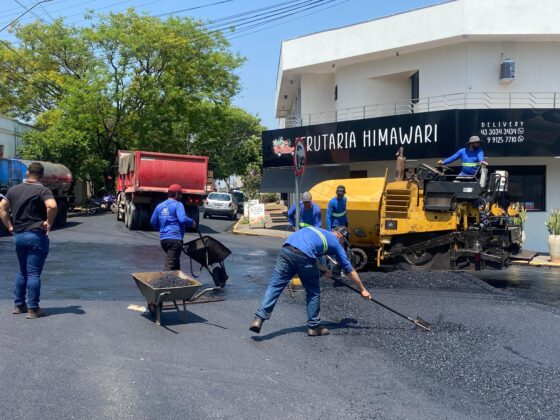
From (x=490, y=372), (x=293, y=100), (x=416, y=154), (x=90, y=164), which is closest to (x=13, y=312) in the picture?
(x=490, y=372)

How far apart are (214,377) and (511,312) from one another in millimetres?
4610

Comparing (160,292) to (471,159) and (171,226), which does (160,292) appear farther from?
(471,159)

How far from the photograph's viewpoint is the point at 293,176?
75.8ft

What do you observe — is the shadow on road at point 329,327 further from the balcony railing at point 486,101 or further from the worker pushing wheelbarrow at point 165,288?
the balcony railing at point 486,101

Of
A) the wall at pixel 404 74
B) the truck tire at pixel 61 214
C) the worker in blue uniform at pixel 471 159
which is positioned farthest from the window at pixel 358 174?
the truck tire at pixel 61 214

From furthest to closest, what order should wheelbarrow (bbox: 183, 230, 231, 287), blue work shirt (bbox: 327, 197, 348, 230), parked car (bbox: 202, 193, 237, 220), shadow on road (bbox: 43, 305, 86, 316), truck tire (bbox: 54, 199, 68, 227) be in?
parked car (bbox: 202, 193, 237, 220), truck tire (bbox: 54, 199, 68, 227), blue work shirt (bbox: 327, 197, 348, 230), wheelbarrow (bbox: 183, 230, 231, 287), shadow on road (bbox: 43, 305, 86, 316)

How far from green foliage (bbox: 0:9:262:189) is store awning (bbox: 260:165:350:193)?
40.9 feet

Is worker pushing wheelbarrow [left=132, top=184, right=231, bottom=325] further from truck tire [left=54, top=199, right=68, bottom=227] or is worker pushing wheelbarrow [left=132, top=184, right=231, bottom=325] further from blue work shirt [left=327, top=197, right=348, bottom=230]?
truck tire [left=54, top=199, right=68, bottom=227]

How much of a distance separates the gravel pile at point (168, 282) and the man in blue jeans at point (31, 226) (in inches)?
52.1

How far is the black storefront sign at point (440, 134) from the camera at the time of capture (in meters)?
17.2

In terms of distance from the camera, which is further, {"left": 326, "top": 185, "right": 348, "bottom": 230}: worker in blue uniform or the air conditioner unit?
the air conditioner unit

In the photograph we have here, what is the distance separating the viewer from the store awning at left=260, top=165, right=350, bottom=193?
2202 centimetres

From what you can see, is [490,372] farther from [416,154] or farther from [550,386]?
[416,154]

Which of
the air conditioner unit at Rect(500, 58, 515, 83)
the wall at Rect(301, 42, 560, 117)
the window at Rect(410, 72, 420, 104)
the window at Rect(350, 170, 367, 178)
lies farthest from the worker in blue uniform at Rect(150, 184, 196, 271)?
the window at Rect(350, 170, 367, 178)
